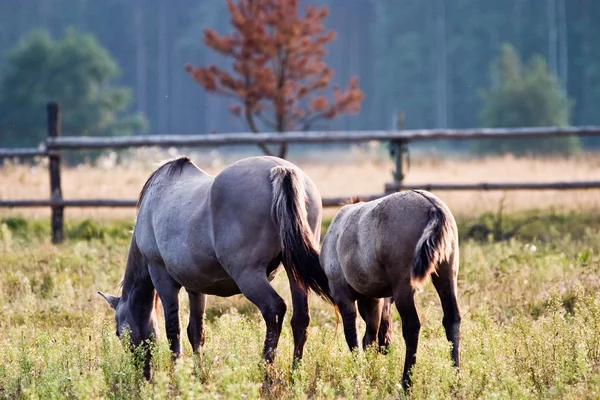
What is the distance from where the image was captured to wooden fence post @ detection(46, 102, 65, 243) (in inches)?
459

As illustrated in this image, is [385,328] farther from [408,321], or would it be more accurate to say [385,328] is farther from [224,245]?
[224,245]

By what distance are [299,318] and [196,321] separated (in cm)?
101

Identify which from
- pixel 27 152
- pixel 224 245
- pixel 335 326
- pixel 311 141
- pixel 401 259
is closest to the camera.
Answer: pixel 401 259

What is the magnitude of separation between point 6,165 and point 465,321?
12595 mm

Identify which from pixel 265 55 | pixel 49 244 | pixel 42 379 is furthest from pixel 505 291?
pixel 265 55

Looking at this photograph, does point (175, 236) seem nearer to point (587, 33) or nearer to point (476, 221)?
point (476, 221)

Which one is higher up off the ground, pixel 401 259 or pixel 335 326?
pixel 401 259

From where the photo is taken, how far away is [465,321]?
671 cm

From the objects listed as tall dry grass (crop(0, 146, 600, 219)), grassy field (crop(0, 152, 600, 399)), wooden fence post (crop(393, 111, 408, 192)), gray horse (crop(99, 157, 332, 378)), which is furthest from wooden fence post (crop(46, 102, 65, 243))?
gray horse (crop(99, 157, 332, 378))

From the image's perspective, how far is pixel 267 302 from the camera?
18.5 ft

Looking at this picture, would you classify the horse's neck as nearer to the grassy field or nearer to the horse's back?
the grassy field

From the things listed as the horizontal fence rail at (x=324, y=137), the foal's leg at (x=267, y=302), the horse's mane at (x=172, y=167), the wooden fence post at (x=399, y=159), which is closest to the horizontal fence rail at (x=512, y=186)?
the wooden fence post at (x=399, y=159)

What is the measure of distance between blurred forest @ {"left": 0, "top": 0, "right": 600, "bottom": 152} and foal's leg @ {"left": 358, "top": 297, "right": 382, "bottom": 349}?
3638 cm

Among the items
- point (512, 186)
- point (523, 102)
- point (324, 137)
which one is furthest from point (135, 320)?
point (523, 102)
